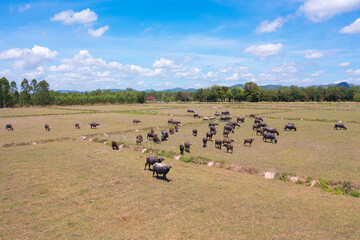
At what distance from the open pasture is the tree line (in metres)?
106

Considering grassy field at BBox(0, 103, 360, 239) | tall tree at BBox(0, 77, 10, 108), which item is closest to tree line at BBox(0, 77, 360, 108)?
tall tree at BBox(0, 77, 10, 108)

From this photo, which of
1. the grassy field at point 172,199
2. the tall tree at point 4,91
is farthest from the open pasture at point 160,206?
the tall tree at point 4,91

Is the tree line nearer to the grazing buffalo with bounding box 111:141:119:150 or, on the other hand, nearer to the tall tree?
the tall tree

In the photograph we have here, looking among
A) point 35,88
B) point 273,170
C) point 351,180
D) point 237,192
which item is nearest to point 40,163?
point 237,192

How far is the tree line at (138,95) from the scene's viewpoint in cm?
10331

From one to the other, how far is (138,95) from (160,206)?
134652mm

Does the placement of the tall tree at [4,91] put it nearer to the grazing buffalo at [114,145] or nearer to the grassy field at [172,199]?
the grassy field at [172,199]

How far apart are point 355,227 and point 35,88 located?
128004 mm

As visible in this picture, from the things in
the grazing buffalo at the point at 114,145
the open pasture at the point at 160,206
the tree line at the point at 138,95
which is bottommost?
the open pasture at the point at 160,206

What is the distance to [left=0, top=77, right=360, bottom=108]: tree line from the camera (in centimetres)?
10331

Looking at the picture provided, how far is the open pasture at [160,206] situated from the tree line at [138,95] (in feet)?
347

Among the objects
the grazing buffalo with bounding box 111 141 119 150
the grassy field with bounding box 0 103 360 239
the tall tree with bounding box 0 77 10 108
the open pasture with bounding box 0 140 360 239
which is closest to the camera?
the open pasture with bounding box 0 140 360 239

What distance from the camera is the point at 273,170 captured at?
16703mm

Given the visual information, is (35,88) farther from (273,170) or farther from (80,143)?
(273,170)
